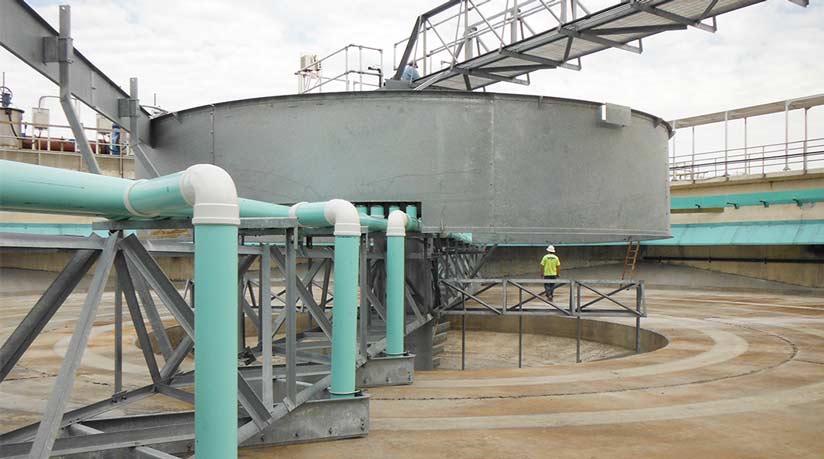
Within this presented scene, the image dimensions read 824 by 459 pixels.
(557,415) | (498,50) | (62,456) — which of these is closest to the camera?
(62,456)

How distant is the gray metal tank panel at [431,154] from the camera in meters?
12.0

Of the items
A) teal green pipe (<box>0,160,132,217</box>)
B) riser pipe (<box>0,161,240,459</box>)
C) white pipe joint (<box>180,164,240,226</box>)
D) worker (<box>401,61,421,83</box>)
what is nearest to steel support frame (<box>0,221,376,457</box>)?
teal green pipe (<box>0,160,132,217</box>)

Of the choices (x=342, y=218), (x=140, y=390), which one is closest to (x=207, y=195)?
(x=342, y=218)

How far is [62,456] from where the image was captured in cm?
561

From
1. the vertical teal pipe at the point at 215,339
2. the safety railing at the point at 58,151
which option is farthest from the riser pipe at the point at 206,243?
the safety railing at the point at 58,151

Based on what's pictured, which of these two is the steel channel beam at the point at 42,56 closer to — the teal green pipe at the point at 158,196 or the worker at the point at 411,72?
the teal green pipe at the point at 158,196

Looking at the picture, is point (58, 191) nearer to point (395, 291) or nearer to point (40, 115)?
point (395, 291)

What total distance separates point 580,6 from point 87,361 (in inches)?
460

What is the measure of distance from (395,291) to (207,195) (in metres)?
5.93

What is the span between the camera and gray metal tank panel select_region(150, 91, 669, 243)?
1203 centimetres

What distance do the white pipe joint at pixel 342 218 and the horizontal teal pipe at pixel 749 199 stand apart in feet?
88.5

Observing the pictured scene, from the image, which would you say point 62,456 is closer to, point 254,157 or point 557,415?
point 557,415

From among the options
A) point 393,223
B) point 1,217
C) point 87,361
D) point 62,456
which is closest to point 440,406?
point 393,223

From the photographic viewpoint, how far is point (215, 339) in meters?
4.24
